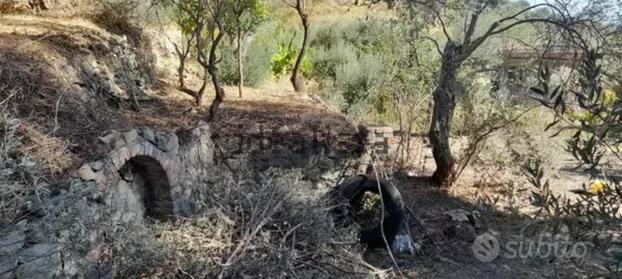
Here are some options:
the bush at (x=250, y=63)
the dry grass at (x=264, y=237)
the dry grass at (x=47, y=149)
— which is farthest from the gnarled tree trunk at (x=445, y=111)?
the dry grass at (x=47, y=149)

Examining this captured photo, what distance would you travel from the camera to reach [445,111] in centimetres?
682

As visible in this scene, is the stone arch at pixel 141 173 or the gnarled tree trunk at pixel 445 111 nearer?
the stone arch at pixel 141 173

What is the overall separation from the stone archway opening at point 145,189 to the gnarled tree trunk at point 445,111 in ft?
12.7

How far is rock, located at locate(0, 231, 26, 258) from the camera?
2.42m

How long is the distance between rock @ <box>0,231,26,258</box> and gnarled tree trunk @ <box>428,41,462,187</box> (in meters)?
5.33

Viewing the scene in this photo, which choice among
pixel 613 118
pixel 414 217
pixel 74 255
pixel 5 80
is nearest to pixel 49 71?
pixel 5 80

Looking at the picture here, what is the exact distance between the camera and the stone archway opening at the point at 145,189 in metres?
3.99

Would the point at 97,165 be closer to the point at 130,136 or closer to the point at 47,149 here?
the point at 47,149

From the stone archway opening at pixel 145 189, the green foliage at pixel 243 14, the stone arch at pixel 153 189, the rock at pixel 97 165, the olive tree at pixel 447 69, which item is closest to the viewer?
the rock at pixel 97 165

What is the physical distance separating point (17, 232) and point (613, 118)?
263cm

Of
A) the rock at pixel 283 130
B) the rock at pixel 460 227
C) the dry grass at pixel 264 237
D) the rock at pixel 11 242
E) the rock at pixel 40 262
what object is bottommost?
the rock at pixel 460 227

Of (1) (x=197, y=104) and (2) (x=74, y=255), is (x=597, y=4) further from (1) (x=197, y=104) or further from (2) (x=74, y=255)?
(2) (x=74, y=255)

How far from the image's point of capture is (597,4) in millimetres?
5438

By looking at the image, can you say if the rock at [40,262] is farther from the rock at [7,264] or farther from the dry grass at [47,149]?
the dry grass at [47,149]
